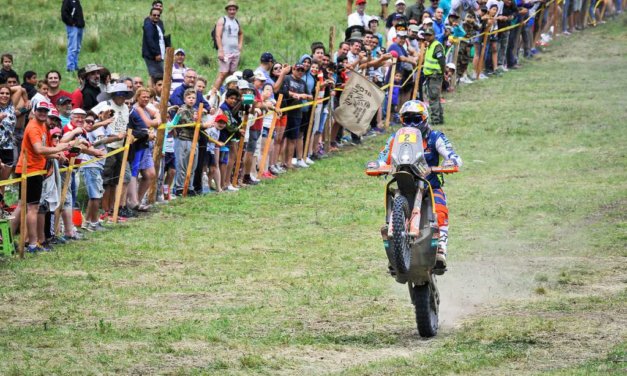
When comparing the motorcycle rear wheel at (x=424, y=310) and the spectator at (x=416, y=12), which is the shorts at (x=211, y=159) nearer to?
the motorcycle rear wheel at (x=424, y=310)

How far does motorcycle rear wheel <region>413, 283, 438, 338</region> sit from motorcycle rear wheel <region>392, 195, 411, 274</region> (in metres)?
0.36

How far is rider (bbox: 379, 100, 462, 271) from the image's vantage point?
13.1 meters

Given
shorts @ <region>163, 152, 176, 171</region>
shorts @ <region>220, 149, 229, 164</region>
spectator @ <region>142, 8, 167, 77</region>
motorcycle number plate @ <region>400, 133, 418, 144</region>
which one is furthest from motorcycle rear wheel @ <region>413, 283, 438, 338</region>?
spectator @ <region>142, 8, 167, 77</region>

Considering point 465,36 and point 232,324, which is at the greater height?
point 465,36

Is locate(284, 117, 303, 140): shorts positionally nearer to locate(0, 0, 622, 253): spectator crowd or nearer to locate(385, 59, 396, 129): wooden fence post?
locate(0, 0, 622, 253): spectator crowd

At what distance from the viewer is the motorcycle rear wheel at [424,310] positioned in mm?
12578

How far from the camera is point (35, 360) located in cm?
1144

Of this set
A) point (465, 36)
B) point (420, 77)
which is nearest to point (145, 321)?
point (420, 77)

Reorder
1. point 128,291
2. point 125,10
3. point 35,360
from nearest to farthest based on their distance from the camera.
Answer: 1. point 35,360
2. point 128,291
3. point 125,10

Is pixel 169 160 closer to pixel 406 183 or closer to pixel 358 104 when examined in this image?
pixel 358 104

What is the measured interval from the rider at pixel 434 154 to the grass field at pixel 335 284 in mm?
989

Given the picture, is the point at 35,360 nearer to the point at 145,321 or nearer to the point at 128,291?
the point at 145,321

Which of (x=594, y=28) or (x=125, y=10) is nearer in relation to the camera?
(x=125, y=10)

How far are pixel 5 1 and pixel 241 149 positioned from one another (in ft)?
59.8
